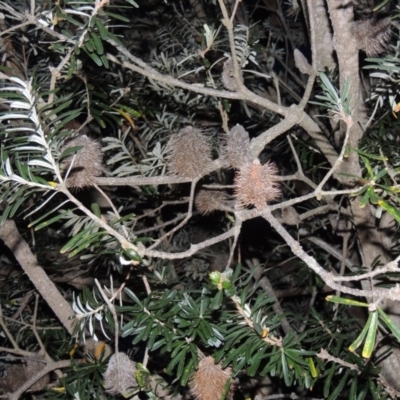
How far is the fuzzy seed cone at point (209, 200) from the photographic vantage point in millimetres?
928

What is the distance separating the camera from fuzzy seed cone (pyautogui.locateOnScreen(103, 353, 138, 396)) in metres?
0.77

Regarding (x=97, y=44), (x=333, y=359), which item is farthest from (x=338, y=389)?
(x=97, y=44)

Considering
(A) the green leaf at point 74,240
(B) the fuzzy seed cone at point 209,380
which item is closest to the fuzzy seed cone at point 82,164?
(A) the green leaf at point 74,240

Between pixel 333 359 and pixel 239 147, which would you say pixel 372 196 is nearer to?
pixel 239 147

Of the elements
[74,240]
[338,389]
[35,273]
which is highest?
[74,240]

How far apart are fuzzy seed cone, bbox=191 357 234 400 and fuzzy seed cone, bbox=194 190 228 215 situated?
11.0 inches

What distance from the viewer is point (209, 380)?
0.72 meters

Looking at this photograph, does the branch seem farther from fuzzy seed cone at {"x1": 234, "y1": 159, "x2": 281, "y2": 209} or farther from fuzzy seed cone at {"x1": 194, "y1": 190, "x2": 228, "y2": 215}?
fuzzy seed cone at {"x1": 234, "y1": 159, "x2": 281, "y2": 209}

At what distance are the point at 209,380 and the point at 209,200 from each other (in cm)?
32

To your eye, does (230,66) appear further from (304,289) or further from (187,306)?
(304,289)

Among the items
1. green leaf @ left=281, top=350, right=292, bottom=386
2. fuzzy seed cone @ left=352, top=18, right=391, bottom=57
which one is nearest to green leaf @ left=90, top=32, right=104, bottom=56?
fuzzy seed cone @ left=352, top=18, right=391, bottom=57

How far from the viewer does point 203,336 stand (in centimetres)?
70

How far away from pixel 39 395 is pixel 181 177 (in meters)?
0.85

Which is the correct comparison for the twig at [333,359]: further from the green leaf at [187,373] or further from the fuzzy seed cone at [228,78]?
the fuzzy seed cone at [228,78]
